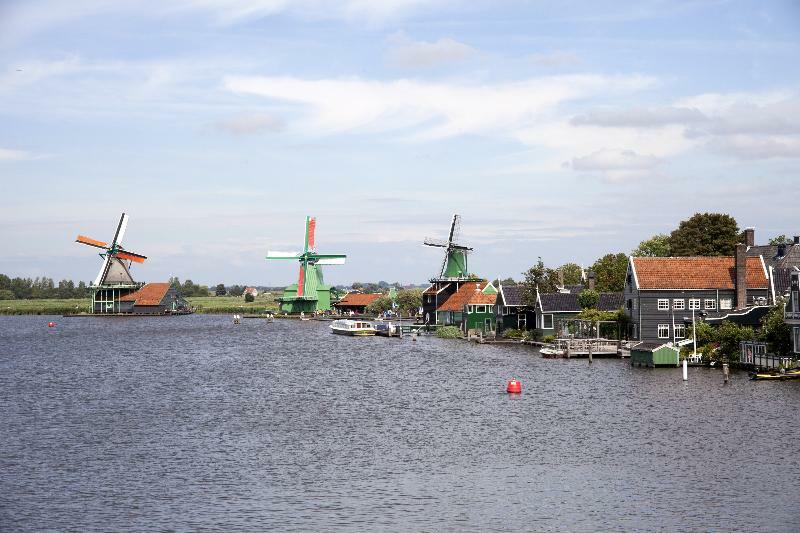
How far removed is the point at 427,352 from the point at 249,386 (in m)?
36.1

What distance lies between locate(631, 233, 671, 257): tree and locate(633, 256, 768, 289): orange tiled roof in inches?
2021

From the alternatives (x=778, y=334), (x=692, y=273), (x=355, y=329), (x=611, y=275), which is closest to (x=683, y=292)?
(x=692, y=273)

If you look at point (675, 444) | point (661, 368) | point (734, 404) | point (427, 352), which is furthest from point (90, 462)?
point (427, 352)

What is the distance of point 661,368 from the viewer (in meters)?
76.6

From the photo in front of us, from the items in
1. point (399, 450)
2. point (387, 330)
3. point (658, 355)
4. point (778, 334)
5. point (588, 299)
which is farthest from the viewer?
point (387, 330)

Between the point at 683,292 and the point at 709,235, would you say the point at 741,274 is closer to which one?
the point at 683,292

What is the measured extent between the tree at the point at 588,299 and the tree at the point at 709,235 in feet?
84.3

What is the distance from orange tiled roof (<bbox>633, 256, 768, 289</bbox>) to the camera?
8838 cm

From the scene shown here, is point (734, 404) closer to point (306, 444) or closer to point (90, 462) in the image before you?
point (306, 444)

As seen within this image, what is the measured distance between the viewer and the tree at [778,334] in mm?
68125

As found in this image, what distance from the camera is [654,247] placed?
145875 mm

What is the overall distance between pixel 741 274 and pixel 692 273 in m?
4.70

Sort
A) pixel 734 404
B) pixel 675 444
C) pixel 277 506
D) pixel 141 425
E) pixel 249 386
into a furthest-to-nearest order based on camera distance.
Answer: pixel 249 386, pixel 734 404, pixel 141 425, pixel 675 444, pixel 277 506

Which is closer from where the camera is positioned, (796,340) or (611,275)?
(796,340)
